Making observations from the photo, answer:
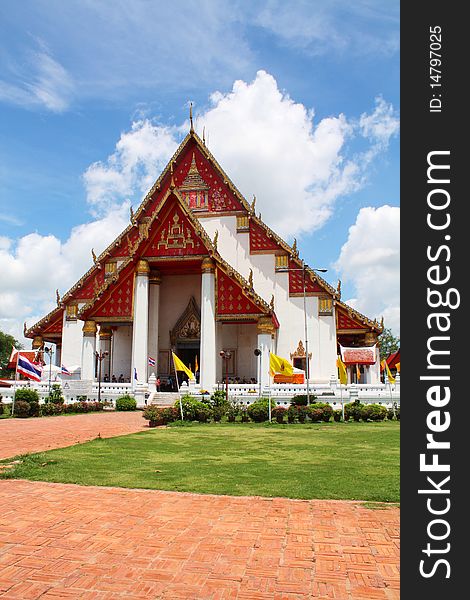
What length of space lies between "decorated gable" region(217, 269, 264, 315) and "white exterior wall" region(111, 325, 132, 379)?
6843 millimetres

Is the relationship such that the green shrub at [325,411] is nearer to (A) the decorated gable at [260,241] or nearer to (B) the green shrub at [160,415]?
(B) the green shrub at [160,415]

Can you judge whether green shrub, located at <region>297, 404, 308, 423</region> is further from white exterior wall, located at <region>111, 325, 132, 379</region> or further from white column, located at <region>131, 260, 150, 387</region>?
white exterior wall, located at <region>111, 325, 132, 379</region>

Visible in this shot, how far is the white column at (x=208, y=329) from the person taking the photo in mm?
26594

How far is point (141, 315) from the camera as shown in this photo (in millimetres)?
27797

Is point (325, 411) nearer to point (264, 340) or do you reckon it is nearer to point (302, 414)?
point (302, 414)

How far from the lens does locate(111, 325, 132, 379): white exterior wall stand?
3111 cm

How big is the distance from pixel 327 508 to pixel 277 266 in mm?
24706

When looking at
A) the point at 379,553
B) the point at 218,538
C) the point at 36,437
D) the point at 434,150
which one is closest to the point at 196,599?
the point at 218,538

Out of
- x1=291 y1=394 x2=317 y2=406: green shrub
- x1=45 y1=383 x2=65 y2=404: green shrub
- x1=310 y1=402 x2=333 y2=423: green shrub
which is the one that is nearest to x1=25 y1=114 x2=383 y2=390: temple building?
x1=45 y1=383 x2=65 y2=404: green shrub

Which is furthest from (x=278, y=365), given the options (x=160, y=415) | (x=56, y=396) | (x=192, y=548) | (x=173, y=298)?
(x=192, y=548)

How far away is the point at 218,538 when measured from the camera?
17.0 feet

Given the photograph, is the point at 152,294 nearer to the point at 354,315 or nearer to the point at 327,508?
the point at 354,315

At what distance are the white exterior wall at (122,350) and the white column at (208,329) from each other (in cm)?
602

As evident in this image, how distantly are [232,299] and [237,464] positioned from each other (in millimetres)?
18023
